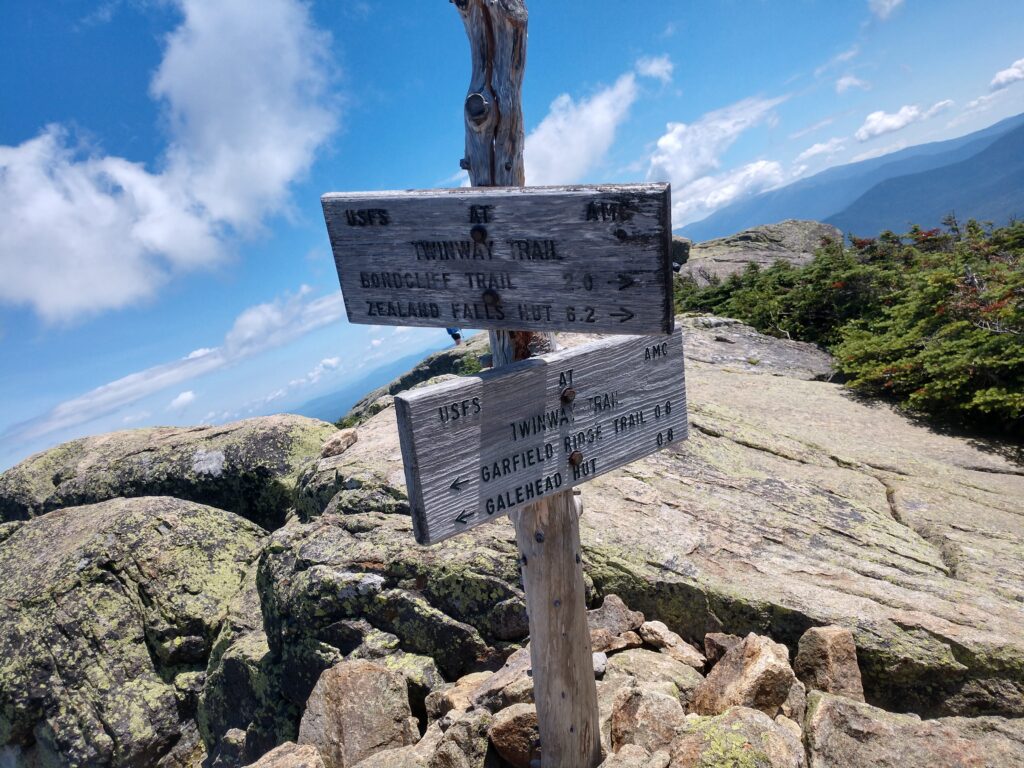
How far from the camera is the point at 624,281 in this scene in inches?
137

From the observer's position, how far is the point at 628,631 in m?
6.45

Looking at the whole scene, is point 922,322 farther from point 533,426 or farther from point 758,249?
point 758,249

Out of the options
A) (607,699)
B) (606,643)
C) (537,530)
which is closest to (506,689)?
(607,699)

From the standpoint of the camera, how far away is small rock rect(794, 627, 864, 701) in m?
5.52

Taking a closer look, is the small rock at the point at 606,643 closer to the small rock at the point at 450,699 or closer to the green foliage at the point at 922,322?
the small rock at the point at 450,699

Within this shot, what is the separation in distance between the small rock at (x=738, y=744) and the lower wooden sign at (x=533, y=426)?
83.7 inches

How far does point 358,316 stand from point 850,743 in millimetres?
4920

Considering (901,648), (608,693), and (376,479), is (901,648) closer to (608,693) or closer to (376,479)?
(608,693)

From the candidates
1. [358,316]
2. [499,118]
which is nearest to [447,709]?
[358,316]

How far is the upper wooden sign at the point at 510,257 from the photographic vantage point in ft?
11.2

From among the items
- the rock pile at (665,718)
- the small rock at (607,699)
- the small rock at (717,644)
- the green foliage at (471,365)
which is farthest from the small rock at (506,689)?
the green foliage at (471,365)

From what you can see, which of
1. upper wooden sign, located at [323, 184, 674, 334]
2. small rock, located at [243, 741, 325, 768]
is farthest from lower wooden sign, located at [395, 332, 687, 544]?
small rock, located at [243, 741, 325, 768]

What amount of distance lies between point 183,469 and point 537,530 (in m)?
10.5

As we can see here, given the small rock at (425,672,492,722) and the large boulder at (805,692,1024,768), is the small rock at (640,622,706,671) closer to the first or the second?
the large boulder at (805,692,1024,768)
